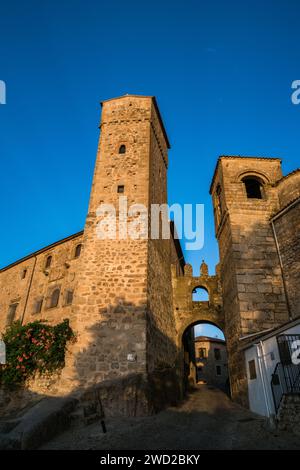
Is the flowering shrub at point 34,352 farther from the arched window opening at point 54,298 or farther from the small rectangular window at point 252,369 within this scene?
the small rectangular window at point 252,369

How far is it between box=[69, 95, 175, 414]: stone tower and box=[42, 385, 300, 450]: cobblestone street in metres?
0.85

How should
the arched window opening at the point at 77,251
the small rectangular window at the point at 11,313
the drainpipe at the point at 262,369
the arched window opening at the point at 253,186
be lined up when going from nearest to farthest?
the drainpipe at the point at 262,369
the arched window opening at the point at 253,186
the arched window opening at the point at 77,251
the small rectangular window at the point at 11,313

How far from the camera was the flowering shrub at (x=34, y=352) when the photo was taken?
10492 mm

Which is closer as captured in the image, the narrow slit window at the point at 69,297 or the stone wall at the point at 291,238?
the stone wall at the point at 291,238

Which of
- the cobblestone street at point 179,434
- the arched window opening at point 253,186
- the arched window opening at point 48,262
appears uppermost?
the arched window opening at point 253,186

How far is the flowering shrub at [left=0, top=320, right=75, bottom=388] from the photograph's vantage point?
1049 centimetres

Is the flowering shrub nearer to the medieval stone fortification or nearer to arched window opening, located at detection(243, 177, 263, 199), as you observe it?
the medieval stone fortification

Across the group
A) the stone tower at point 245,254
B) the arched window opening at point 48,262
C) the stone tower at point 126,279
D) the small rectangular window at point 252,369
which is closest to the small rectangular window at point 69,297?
the arched window opening at point 48,262

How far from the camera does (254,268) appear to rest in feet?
41.6

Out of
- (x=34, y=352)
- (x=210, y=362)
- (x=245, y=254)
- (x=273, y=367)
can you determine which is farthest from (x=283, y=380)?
(x=210, y=362)

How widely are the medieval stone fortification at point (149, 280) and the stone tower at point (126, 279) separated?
0.04m

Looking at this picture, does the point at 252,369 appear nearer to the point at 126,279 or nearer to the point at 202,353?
the point at 126,279
